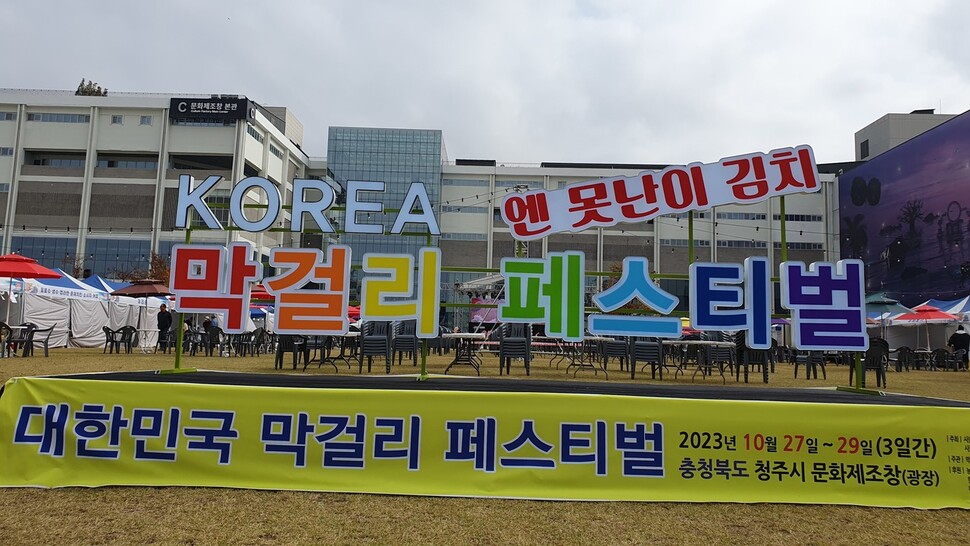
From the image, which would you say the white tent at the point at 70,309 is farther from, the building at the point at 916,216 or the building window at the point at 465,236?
the building at the point at 916,216

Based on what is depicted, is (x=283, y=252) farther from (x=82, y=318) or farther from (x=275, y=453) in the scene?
(x=82, y=318)

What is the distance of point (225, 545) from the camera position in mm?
3145

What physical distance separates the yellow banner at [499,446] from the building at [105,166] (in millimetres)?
41059

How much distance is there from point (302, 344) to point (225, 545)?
871 cm

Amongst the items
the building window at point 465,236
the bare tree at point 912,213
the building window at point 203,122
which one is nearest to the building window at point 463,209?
the building window at point 465,236

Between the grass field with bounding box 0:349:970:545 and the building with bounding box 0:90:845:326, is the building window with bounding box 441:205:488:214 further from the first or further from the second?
the grass field with bounding box 0:349:970:545

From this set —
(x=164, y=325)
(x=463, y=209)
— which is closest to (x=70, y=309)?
(x=164, y=325)

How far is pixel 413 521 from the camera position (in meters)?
3.59

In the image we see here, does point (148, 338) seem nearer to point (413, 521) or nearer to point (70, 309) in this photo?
point (70, 309)

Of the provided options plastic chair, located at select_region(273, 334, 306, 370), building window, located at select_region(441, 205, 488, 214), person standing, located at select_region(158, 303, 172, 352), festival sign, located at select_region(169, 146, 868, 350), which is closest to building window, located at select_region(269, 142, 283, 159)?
building window, located at select_region(441, 205, 488, 214)

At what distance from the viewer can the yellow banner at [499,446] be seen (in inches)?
161

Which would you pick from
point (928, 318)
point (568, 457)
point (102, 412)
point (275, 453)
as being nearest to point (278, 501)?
point (275, 453)

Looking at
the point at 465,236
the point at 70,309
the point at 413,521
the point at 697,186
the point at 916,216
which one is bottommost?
the point at 413,521

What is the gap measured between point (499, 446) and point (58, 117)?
52415mm
